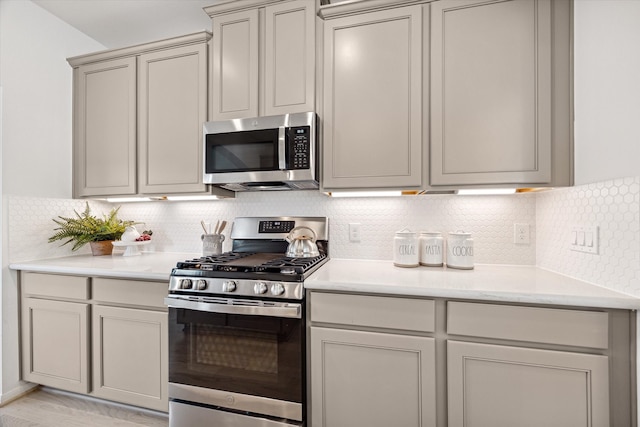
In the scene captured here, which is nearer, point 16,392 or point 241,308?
point 241,308

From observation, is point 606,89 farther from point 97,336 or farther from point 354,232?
point 97,336

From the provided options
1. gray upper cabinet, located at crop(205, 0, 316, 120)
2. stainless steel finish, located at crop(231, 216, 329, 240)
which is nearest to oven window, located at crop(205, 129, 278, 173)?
gray upper cabinet, located at crop(205, 0, 316, 120)

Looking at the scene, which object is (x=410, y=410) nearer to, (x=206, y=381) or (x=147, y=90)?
(x=206, y=381)

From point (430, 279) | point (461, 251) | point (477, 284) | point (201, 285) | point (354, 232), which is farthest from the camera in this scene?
point (354, 232)

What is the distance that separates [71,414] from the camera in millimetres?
1886

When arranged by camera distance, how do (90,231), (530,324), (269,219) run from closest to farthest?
(530,324), (269,219), (90,231)

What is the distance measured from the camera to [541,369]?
1207 mm

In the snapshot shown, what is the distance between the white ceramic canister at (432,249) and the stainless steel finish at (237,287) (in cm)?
79

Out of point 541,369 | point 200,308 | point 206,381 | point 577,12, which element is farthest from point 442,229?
point 206,381

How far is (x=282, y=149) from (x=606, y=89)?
150 cm

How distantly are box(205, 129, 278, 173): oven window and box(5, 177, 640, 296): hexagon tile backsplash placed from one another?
413 millimetres

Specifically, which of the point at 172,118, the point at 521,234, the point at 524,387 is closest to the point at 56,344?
the point at 172,118

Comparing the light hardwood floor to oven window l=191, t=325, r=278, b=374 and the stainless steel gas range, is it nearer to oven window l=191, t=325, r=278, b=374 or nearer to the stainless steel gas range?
the stainless steel gas range

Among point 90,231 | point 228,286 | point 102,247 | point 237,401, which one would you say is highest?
point 90,231
